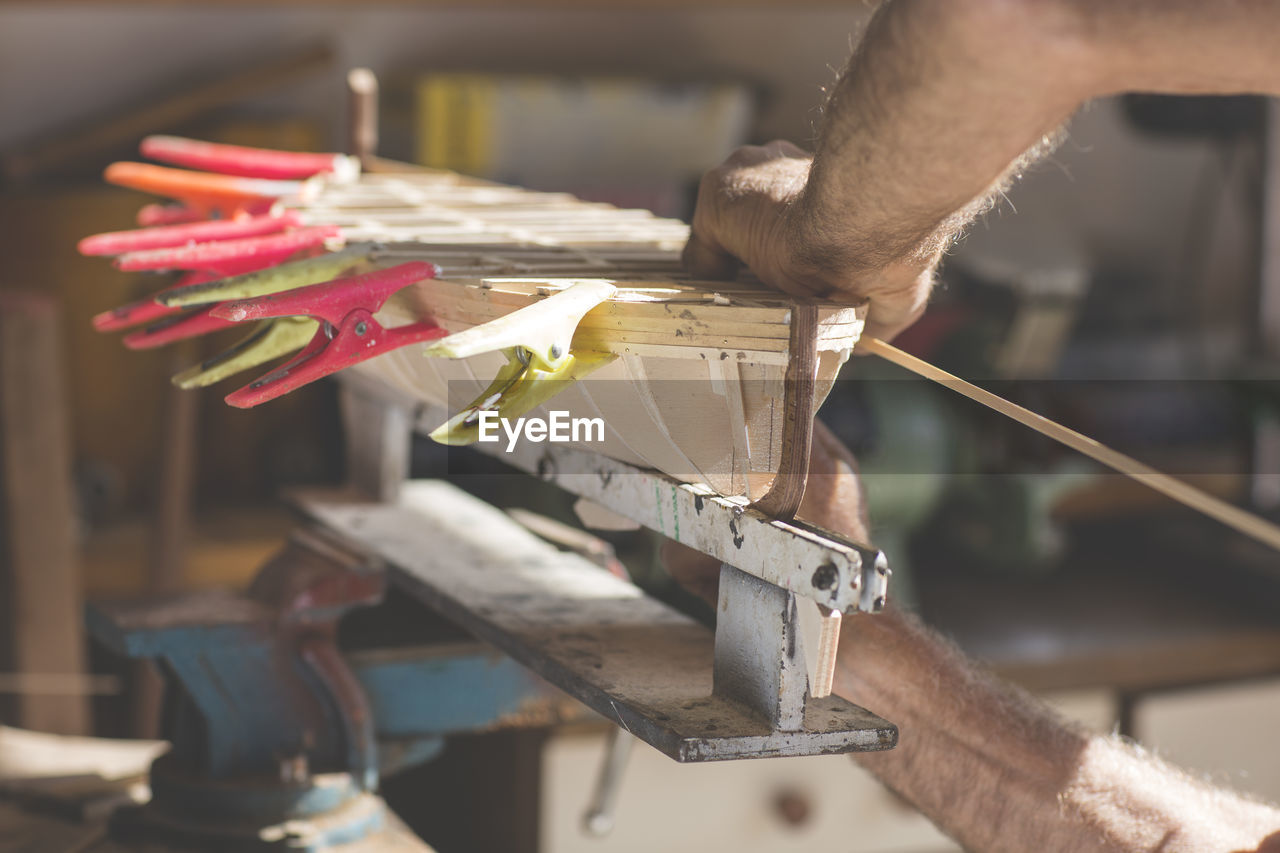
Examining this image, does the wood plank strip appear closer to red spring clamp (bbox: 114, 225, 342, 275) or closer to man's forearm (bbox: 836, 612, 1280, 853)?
man's forearm (bbox: 836, 612, 1280, 853)

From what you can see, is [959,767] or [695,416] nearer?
[695,416]

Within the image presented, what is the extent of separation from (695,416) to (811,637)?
0.14 metres

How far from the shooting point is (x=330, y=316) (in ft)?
2.72

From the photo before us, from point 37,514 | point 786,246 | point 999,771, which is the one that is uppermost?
point 786,246

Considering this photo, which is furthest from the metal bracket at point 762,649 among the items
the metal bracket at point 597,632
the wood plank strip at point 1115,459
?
the wood plank strip at point 1115,459

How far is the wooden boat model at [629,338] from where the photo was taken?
728mm

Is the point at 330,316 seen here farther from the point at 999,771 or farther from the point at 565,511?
the point at 565,511

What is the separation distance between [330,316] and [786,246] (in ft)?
0.91

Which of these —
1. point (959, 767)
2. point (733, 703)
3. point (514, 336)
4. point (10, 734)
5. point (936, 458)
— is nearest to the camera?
point (514, 336)

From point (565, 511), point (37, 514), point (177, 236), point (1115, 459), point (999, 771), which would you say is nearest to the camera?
point (1115, 459)

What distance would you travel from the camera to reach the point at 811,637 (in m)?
0.77

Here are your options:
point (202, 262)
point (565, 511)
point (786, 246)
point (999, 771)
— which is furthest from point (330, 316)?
point (565, 511)

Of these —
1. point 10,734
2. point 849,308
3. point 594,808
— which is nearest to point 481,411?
point 849,308

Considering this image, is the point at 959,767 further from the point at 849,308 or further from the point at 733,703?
the point at 849,308
